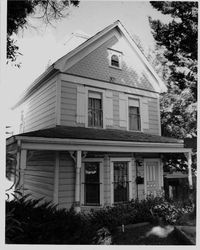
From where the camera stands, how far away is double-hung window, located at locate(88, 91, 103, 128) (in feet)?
20.8

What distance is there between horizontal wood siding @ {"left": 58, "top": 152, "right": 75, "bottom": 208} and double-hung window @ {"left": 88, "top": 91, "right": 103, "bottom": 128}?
1.29 metres

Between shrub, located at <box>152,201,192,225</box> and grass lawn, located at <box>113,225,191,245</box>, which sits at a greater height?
shrub, located at <box>152,201,192,225</box>

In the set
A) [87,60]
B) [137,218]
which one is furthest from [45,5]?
[137,218]

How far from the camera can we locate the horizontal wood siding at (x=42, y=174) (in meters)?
5.73

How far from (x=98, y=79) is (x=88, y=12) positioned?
210 centimetres

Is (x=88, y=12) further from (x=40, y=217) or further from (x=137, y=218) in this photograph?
(x=137, y=218)

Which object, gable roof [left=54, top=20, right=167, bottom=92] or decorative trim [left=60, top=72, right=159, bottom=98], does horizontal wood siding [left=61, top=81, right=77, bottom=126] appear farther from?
gable roof [left=54, top=20, right=167, bottom=92]

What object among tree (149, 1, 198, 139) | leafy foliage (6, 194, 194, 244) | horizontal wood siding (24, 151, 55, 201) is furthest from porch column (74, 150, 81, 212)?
tree (149, 1, 198, 139)

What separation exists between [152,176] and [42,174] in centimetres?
351

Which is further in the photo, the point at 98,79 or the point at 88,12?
the point at 98,79

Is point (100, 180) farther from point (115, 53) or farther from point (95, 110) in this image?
point (115, 53)

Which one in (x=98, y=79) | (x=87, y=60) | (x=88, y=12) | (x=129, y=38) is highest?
(x=129, y=38)

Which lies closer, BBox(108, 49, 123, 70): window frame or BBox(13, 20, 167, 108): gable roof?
BBox(13, 20, 167, 108): gable roof

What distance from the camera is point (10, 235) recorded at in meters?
2.72
